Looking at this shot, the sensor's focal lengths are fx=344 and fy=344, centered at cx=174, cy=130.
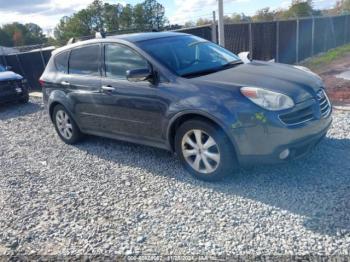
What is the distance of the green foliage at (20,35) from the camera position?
71.4 m

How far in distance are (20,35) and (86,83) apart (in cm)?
7753

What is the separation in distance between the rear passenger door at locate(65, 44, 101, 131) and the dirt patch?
4.44m

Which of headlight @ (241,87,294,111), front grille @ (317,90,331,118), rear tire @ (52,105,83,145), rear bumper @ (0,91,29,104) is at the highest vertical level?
headlight @ (241,87,294,111)

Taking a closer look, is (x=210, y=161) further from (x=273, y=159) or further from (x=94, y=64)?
(x=94, y=64)

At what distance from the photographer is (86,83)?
5.07m

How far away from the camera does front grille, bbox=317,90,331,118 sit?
386 centimetres

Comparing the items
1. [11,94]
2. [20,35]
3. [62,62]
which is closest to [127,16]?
[20,35]

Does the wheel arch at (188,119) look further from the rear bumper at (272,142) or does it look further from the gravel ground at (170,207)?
the gravel ground at (170,207)

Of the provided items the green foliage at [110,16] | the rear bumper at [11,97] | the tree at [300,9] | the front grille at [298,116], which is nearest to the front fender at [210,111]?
the front grille at [298,116]

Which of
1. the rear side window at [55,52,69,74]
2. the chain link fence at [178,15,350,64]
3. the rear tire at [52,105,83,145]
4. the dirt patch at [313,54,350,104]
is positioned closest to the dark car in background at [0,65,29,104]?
the chain link fence at [178,15,350,64]

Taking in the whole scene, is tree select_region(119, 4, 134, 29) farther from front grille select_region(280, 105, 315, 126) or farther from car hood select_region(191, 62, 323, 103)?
front grille select_region(280, 105, 315, 126)

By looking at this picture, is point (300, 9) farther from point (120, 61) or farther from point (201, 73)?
point (201, 73)

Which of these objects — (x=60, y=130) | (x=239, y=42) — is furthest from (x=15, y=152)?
(x=239, y=42)

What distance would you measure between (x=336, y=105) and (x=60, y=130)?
497cm
